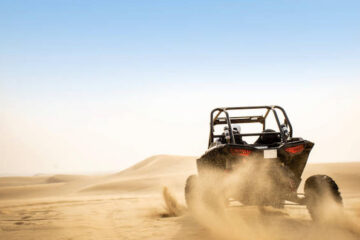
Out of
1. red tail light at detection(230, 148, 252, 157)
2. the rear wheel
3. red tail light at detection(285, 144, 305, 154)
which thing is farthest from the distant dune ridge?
red tail light at detection(230, 148, 252, 157)

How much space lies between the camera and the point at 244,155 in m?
4.62

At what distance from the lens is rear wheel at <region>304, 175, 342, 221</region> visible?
184 inches

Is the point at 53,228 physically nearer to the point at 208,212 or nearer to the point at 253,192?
the point at 208,212

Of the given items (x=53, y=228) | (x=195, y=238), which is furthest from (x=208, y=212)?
(x=53, y=228)

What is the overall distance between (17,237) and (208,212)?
10.3ft

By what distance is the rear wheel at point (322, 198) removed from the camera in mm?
4676

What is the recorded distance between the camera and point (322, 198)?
4.72 metres

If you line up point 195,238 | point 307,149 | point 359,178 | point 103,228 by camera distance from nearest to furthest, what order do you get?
point 195,238 < point 307,149 < point 103,228 < point 359,178

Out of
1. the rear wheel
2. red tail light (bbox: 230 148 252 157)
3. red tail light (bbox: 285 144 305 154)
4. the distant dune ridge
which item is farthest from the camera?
the distant dune ridge

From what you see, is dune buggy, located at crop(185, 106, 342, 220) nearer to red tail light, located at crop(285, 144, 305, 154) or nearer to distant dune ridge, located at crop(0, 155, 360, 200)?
red tail light, located at crop(285, 144, 305, 154)

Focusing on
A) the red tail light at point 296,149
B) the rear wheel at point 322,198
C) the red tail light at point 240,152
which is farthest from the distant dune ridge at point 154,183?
the red tail light at point 240,152

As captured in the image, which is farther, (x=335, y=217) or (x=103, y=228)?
(x=103, y=228)

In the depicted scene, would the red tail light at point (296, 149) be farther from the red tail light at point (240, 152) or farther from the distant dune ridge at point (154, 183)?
the distant dune ridge at point (154, 183)

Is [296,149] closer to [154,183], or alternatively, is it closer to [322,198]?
[322,198]
